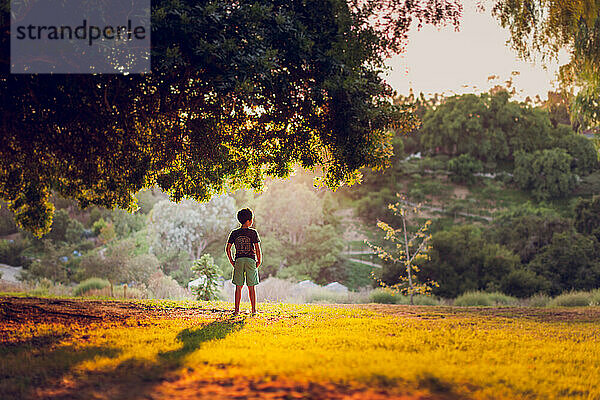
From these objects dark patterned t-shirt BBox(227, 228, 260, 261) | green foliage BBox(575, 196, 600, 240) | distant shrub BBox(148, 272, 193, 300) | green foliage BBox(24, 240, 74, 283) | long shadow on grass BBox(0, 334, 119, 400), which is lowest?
distant shrub BBox(148, 272, 193, 300)

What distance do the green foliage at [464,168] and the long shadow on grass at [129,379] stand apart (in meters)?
45.3

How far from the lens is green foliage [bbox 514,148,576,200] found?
43.9m

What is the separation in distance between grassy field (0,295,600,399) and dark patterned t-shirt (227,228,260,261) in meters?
1.27

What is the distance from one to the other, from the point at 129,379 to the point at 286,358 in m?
1.73

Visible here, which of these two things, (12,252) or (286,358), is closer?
(286,358)

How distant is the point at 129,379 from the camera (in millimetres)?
5125

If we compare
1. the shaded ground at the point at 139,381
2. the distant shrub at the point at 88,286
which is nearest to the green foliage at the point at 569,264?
the distant shrub at the point at 88,286

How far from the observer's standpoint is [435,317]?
11516 mm

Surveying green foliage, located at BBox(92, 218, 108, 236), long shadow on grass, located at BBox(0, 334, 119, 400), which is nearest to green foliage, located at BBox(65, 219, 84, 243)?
green foliage, located at BBox(92, 218, 108, 236)

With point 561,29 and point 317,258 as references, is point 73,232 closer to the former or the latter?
point 317,258

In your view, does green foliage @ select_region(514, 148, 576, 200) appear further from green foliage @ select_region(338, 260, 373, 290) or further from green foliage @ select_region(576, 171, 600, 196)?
green foliage @ select_region(338, 260, 373, 290)

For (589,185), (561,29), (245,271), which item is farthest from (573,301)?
(589,185)

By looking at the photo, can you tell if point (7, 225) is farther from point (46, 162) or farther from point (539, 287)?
point (539, 287)

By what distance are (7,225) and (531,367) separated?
37814 mm
